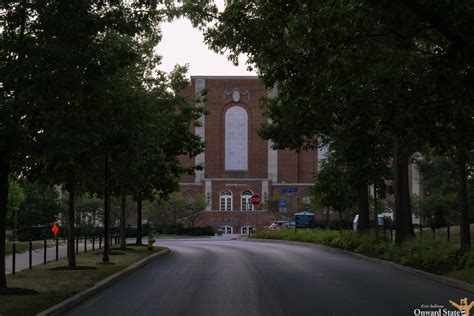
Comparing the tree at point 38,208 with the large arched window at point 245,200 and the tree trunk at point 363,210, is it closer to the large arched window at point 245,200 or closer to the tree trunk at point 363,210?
the large arched window at point 245,200

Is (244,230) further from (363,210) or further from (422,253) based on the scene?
(422,253)

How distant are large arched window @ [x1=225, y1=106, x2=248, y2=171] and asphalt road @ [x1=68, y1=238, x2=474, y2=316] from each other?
6411cm

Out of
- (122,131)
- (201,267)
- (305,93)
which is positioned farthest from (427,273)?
(122,131)

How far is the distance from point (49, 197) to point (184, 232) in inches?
579

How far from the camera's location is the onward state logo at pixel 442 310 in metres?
10.2

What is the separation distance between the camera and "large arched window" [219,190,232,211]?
82.8 metres

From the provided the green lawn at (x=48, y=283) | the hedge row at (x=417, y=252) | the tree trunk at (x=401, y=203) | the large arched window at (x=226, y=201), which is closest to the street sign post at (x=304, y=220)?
the large arched window at (x=226, y=201)

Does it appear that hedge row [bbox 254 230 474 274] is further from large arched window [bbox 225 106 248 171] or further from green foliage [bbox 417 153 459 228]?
large arched window [bbox 225 106 248 171]

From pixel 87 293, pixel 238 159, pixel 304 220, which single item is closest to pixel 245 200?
pixel 238 159

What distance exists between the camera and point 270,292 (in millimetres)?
13445

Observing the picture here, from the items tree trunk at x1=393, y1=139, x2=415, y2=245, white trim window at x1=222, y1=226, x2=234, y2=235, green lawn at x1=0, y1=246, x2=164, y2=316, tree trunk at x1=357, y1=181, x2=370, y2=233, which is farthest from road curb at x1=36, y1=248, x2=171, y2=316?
white trim window at x1=222, y1=226, x2=234, y2=235

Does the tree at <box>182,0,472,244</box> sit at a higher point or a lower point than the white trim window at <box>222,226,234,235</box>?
higher

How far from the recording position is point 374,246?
25.9 meters

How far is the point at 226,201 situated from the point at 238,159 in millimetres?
5952
